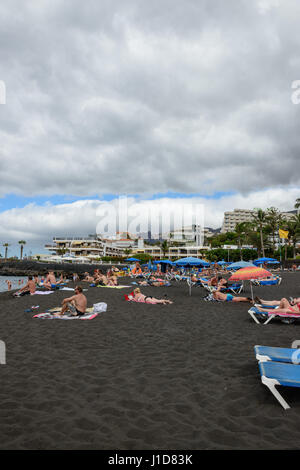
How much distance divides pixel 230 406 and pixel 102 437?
5.20 ft

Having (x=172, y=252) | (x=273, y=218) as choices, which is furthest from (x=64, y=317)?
(x=172, y=252)

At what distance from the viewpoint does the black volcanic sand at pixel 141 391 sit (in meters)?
2.88

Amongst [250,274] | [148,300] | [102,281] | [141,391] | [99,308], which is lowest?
[102,281]

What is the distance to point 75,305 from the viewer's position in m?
9.04

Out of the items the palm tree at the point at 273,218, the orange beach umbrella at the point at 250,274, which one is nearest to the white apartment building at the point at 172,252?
the palm tree at the point at 273,218

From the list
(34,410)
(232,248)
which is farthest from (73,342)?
(232,248)

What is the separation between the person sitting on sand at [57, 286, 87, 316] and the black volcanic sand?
4.78 ft

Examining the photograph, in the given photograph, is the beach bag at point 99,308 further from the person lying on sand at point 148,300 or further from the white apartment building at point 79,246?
the white apartment building at point 79,246

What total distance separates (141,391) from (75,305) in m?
5.61

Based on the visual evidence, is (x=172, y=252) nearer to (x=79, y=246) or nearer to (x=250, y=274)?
(x=79, y=246)

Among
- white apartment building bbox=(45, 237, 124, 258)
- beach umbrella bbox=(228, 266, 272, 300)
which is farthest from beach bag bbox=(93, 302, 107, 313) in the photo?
white apartment building bbox=(45, 237, 124, 258)

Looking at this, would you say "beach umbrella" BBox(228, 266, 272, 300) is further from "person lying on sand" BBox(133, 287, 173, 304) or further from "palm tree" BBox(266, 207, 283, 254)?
"palm tree" BBox(266, 207, 283, 254)
